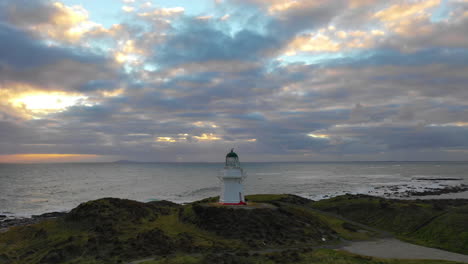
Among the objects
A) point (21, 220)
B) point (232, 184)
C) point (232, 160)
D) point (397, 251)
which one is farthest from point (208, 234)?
point (21, 220)

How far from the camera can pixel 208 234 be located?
3800 cm

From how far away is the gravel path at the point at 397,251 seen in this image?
106ft

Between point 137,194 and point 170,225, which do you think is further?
point 137,194

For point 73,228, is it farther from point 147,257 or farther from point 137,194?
point 137,194

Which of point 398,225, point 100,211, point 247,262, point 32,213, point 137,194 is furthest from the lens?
point 137,194

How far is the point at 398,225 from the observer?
155 feet

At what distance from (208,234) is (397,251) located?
2125cm

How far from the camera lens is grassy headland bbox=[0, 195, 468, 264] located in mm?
30719

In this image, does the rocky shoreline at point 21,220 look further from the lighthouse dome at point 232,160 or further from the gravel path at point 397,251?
the gravel path at point 397,251

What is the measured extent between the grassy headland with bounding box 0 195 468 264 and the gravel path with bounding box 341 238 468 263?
233 cm

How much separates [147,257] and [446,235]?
3669 centimetres

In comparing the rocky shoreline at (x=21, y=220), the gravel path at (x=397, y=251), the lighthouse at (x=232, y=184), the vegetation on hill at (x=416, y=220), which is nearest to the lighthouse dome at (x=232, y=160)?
the lighthouse at (x=232, y=184)

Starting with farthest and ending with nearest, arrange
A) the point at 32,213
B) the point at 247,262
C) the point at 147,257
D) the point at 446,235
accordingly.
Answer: the point at 32,213
the point at 446,235
the point at 147,257
the point at 247,262

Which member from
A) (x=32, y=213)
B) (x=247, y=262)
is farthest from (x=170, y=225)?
(x=32, y=213)
